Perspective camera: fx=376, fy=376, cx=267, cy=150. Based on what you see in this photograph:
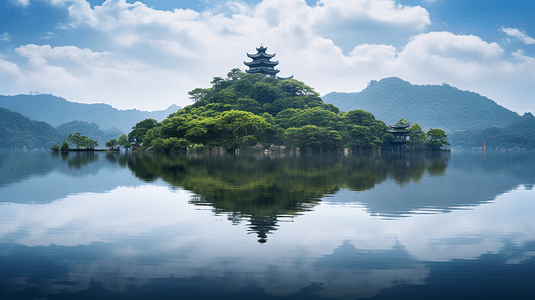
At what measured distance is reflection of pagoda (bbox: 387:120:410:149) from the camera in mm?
86625

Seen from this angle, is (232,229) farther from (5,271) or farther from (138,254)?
(5,271)

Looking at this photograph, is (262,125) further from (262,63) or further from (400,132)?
(262,63)

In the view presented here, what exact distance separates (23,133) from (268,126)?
162 meters

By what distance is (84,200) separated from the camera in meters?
13.8

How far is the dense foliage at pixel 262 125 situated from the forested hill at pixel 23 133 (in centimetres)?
12300

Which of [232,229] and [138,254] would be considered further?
[232,229]

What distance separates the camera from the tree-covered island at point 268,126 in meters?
70.9

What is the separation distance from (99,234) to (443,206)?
419 inches

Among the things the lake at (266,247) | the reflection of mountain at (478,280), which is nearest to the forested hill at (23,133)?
the lake at (266,247)

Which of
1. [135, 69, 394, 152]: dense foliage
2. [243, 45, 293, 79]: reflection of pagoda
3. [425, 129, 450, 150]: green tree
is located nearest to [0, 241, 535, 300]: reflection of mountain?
[135, 69, 394, 152]: dense foliage

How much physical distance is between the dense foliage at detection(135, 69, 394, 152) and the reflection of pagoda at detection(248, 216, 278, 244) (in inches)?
2360

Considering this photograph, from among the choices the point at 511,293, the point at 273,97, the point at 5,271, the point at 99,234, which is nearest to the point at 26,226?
the point at 99,234

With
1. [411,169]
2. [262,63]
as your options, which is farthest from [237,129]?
[411,169]

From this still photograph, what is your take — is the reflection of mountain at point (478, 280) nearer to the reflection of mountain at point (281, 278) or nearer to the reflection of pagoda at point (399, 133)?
the reflection of mountain at point (281, 278)
